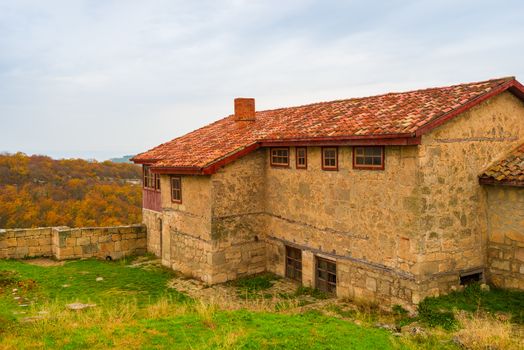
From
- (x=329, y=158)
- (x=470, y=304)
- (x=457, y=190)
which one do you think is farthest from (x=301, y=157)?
(x=470, y=304)

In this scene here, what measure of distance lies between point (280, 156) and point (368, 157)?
3.84 m

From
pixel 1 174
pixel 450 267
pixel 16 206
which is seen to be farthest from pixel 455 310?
pixel 1 174

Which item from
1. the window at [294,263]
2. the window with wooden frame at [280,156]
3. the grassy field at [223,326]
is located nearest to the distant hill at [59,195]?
the grassy field at [223,326]

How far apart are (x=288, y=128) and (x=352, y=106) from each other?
213cm

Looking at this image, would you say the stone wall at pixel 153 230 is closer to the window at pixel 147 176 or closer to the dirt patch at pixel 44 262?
the window at pixel 147 176

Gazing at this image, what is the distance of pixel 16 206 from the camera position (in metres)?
34.3

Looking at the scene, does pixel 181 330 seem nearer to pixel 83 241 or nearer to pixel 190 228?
pixel 190 228

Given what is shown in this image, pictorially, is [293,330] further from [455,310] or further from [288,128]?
[288,128]

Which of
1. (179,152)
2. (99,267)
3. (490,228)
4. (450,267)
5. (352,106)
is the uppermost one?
(352,106)

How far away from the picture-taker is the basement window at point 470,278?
428 inches

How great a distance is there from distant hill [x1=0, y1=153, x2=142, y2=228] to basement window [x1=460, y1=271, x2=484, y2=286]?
30519 mm

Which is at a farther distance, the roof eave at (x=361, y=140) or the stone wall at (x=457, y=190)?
the stone wall at (x=457, y=190)

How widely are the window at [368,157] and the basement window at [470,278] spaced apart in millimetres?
3370

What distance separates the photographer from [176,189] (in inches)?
618
